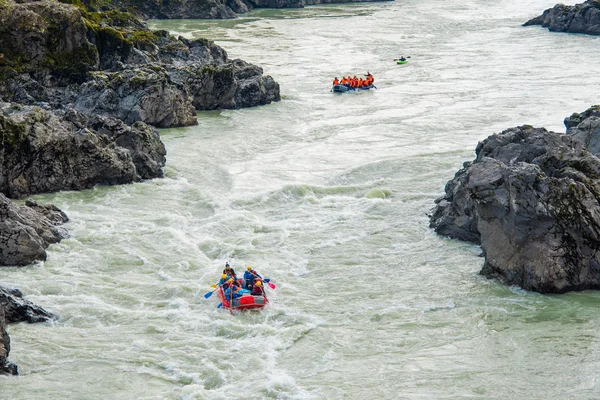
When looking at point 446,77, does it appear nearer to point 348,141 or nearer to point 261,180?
point 348,141

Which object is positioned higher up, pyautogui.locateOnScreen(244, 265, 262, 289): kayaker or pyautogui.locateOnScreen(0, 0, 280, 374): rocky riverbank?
pyautogui.locateOnScreen(0, 0, 280, 374): rocky riverbank

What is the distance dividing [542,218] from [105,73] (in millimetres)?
30604

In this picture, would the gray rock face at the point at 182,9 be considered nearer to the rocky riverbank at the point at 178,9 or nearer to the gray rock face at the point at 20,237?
the rocky riverbank at the point at 178,9

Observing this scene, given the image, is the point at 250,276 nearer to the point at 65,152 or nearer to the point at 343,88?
the point at 65,152

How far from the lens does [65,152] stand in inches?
1420

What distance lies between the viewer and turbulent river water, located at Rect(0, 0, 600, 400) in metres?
22.0

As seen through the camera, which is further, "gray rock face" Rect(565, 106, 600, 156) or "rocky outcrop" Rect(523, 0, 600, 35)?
"rocky outcrop" Rect(523, 0, 600, 35)

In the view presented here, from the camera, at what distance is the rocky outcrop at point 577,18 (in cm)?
8775

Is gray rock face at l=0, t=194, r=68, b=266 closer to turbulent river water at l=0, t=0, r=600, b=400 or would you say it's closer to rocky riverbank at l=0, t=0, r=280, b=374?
rocky riverbank at l=0, t=0, r=280, b=374

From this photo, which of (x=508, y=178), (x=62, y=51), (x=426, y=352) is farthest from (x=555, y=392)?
(x=62, y=51)

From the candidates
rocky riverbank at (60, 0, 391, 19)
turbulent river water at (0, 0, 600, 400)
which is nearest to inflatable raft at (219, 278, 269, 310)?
turbulent river water at (0, 0, 600, 400)

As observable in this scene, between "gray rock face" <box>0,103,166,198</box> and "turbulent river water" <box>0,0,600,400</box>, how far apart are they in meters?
0.79

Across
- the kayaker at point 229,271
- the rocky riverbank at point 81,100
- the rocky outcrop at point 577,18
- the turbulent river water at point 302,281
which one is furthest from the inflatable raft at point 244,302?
the rocky outcrop at point 577,18

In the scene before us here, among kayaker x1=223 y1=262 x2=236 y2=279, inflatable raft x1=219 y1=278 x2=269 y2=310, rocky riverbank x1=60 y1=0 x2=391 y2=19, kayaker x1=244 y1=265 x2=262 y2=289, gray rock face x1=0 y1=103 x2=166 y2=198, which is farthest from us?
rocky riverbank x1=60 y1=0 x2=391 y2=19
